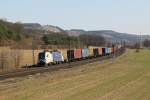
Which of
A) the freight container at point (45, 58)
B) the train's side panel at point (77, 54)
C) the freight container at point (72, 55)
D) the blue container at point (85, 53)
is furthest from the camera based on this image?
the blue container at point (85, 53)

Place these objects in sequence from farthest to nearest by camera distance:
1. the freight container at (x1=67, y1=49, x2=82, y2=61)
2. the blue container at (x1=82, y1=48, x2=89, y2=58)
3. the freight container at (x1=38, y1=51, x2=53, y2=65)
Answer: the blue container at (x1=82, y1=48, x2=89, y2=58) < the freight container at (x1=67, y1=49, x2=82, y2=61) < the freight container at (x1=38, y1=51, x2=53, y2=65)

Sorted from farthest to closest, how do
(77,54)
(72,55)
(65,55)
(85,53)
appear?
(85,53) → (65,55) → (77,54) → (72,55)

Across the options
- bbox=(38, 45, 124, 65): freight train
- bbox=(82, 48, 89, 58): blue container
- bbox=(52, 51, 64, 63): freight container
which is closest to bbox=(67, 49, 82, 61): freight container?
bbox=(38, 45, 124, 65): freight train

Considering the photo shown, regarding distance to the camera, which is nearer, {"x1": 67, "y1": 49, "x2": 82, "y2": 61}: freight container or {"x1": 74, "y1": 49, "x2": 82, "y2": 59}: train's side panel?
{"x1": 67, "y1": 49, "x2": 82, "y2": 61}: freight container

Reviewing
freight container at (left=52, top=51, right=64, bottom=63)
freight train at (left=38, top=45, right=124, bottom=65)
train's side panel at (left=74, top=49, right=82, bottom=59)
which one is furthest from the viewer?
train's side panel at (left=74, top=49, right=82, bottom=59)

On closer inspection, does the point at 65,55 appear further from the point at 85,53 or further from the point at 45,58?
the point at 45,58

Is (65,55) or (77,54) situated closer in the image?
(77,54)

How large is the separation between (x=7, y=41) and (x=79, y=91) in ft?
267

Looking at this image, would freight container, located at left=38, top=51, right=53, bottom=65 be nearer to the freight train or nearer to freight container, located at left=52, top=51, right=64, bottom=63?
the freight train

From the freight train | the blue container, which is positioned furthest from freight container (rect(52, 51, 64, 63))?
the blue container

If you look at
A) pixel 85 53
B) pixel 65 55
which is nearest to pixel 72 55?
pixel 65 55

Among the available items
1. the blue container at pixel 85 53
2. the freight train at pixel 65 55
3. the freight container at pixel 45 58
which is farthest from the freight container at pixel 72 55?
the freight container at pixel 45 58

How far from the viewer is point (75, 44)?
125812 mm

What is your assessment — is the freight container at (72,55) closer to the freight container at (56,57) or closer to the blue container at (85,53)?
the blue container at (85,53)
